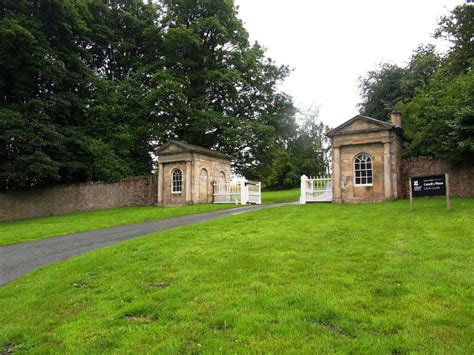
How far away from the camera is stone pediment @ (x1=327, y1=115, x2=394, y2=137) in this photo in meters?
20.8

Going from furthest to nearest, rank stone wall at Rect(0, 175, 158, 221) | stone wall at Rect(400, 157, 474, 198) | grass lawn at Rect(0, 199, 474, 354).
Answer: stone wall at Rect(0, 175, 158, 221), stone wall at Rect(400, 157, 474, 198), grass lawn at Rect(0, 199, 474, 354)

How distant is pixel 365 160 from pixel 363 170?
0.55 metres

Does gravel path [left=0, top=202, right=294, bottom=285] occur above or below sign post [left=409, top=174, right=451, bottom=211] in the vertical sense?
below

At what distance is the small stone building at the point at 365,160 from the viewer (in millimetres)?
20641

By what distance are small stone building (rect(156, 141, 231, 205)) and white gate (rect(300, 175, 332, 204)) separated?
7757mm

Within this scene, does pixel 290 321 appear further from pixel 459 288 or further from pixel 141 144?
pixel 141 144

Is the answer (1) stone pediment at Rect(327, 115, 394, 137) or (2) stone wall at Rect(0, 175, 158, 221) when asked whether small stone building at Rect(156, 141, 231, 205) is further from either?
(1) stone pediment at Rect(327, 115, 394, 137)

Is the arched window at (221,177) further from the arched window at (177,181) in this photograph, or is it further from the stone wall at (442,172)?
the stone wall at (442,172)

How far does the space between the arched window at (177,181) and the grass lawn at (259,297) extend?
16.9 meters

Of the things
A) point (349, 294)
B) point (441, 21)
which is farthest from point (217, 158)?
point (349, 294)

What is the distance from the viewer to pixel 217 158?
2888 centimetres

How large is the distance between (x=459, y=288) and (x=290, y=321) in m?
2.73

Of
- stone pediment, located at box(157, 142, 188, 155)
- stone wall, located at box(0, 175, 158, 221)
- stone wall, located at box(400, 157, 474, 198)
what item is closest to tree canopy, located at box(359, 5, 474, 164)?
stone wall, located at box(400, 157, 474, 198)

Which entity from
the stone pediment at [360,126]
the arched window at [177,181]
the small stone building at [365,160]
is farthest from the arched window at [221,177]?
the stone pediment at [360,126]
